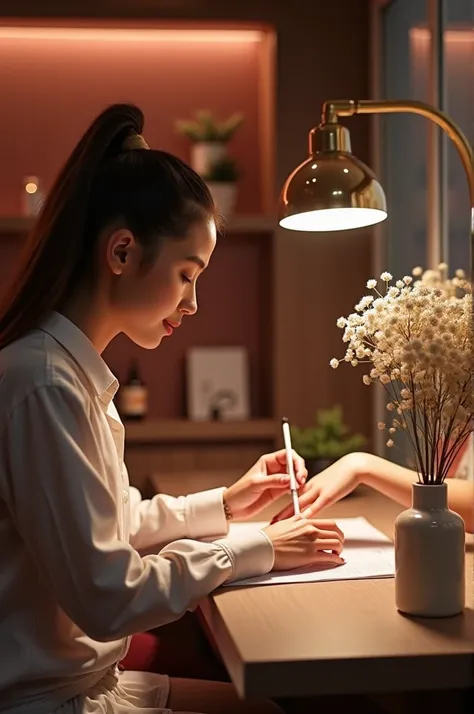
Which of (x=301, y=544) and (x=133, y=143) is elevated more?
(x=133, y=143)

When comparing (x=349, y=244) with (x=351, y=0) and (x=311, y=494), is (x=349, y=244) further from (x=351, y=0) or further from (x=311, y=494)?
(x=311, y=494)

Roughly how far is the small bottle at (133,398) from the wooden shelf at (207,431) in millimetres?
35

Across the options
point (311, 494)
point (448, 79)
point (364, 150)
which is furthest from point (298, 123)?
point (311, 494)

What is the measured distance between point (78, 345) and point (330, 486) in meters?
0.57

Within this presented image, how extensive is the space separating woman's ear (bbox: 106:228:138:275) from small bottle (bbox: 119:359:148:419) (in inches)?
74.2

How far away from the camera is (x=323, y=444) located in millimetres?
2314

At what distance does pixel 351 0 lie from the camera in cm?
327

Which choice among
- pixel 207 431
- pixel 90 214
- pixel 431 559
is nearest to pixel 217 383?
pixel 207 431

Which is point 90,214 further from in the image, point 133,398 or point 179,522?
point 133,398

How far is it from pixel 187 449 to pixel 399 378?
6.59ft

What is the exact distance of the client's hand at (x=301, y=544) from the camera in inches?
56.3

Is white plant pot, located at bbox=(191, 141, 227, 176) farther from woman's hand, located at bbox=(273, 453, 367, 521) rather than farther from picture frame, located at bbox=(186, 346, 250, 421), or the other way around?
woman's hand, located at bbox=(273, 453, 367, 521)

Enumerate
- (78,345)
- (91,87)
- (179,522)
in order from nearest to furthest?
Result: 1. (78,345)
2. (179,522)
3. (91,87)

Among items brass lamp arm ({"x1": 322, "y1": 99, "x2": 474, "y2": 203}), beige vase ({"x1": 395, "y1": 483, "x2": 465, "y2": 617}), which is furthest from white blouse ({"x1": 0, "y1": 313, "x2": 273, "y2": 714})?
brass lamp arm ({"x1": 322, "y1": 99, "x2": 474, "y2": 203})
